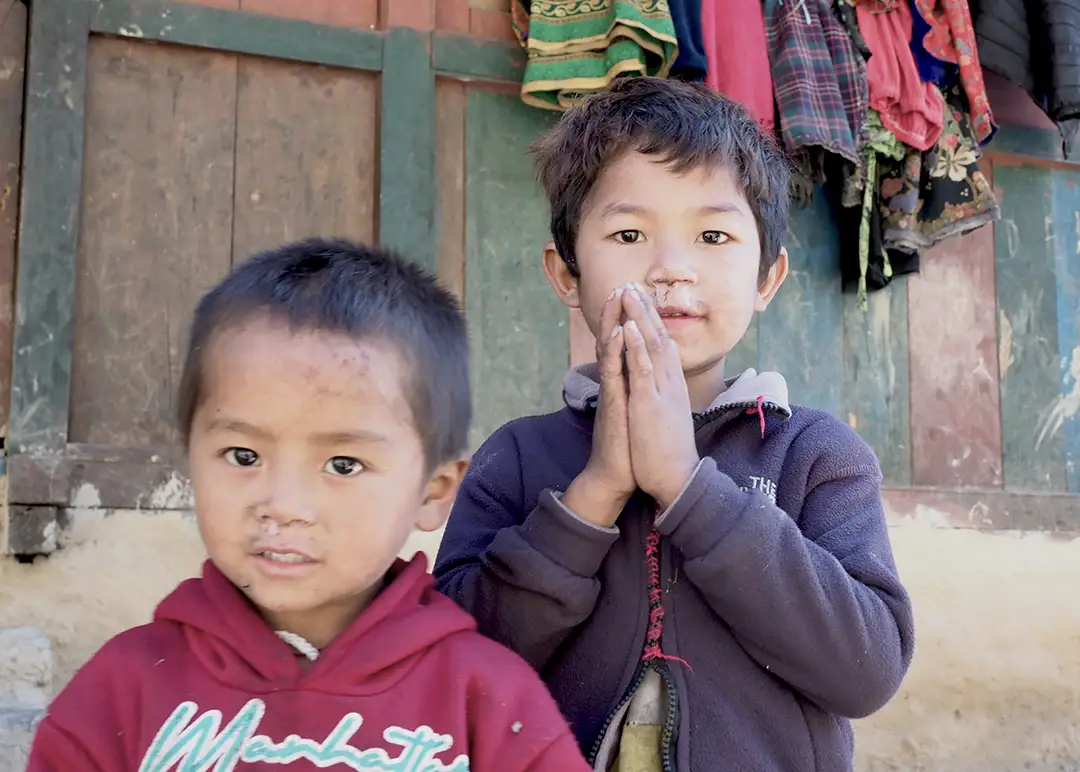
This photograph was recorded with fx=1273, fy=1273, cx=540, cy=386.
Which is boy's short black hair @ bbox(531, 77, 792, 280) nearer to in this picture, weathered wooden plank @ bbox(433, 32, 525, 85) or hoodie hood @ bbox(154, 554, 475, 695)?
hoodie hood @ bbox(154, 554, 475, 695)

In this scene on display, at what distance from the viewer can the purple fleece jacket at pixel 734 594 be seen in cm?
147

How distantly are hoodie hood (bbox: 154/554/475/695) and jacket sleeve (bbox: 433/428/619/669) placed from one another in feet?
0.35

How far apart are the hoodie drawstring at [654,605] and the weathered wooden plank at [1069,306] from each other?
327 centimetres

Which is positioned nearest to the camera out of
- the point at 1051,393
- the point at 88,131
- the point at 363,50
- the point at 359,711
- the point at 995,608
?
the point at 359,711

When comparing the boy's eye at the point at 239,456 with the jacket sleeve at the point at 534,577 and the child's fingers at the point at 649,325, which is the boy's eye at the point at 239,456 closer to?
the jacket sleeve at the point at 534,577

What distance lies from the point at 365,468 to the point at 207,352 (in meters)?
0.24

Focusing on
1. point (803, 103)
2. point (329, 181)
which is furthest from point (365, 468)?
point (803, 103)

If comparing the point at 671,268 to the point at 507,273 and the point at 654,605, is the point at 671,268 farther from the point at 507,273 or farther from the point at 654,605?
the point at 507,273

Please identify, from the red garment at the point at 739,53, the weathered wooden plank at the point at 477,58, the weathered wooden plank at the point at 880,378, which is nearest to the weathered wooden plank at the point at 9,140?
the weathered wooden plank at the point at 477,58

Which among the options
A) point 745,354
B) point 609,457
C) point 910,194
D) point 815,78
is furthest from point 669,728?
point 910,194

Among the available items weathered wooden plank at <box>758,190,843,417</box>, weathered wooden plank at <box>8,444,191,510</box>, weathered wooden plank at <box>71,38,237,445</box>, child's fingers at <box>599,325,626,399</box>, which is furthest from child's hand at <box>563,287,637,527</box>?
weathered wooden plank at <box>758,190,843,417</box>

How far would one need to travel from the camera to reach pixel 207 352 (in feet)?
4.87

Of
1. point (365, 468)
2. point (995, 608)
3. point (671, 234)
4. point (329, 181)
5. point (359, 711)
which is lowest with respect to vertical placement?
point (995, 608)

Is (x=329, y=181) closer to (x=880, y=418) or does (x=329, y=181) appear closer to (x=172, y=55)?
(x=172, y=55)
